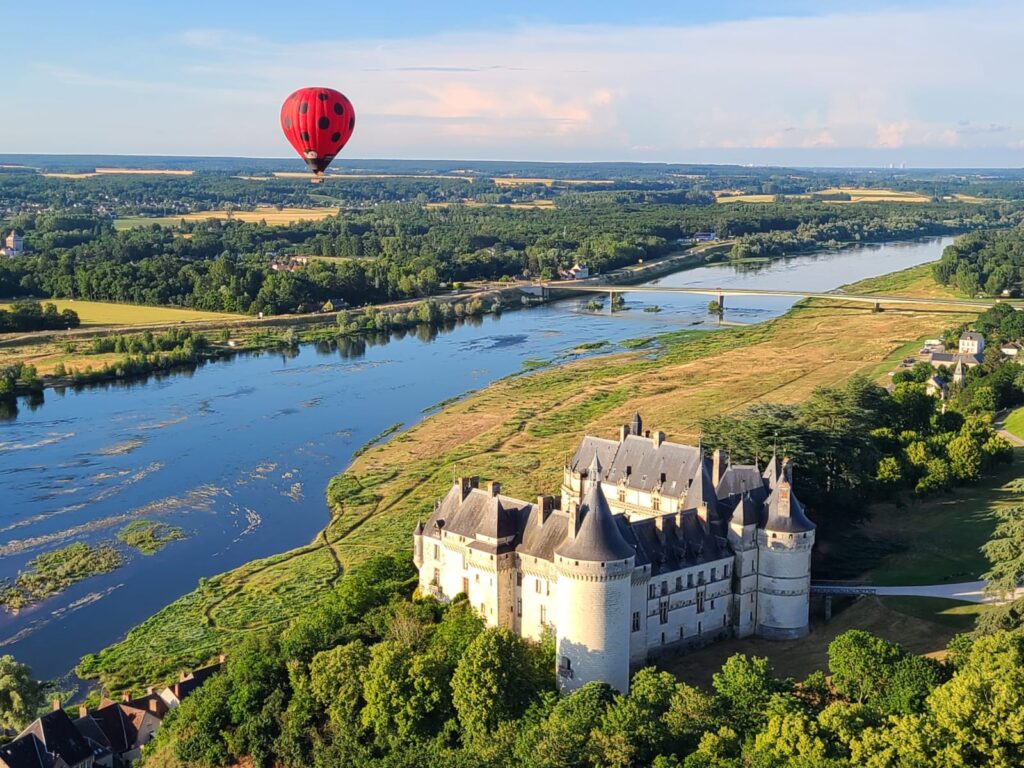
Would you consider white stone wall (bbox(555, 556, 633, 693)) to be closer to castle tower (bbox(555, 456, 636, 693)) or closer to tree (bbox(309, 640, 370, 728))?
castle tower (bbox(555, 456, 636, 693))

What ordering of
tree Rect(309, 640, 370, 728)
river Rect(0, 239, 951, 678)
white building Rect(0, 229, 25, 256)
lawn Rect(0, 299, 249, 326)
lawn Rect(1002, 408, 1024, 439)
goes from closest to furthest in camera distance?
tree Rect(309, 640, 370, 728) < river Rect(0, 239, 951, 678) < lawn Rect(1002, 408, 1024, 439) < lawn Rect(0, 299, 249, 326) < white building Rect(0, 229, 25, 256)

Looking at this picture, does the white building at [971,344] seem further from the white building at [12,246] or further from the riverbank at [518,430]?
the white building at [12,246]

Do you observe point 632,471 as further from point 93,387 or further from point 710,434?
point 93,387

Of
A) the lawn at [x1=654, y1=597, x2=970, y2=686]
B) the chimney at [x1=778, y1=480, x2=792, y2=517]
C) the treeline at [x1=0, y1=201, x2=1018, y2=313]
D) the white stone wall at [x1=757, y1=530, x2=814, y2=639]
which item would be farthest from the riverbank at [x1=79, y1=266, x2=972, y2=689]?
the treeline at [x1=0, y1=201, x2=1018, y2=313]

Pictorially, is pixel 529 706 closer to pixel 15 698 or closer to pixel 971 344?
pixel 15 698

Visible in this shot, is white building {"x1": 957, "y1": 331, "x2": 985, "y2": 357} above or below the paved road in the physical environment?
above

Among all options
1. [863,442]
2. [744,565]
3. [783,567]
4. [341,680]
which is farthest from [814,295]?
[341,680]
